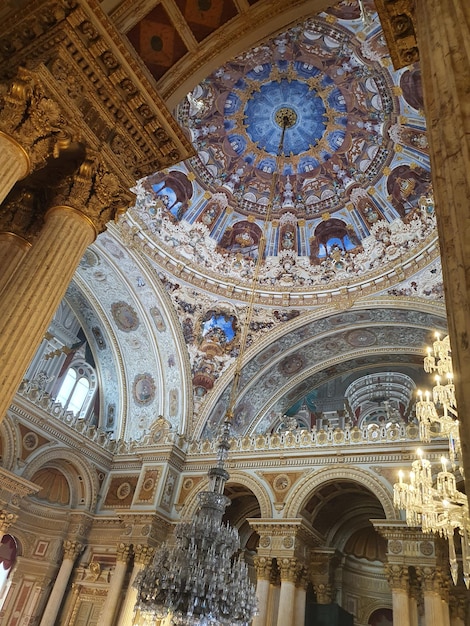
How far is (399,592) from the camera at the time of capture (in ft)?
31.1

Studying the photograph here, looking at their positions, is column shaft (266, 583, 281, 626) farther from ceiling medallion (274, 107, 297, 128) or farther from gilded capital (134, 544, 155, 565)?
ceiling medallion (274, 107, 297, 128)

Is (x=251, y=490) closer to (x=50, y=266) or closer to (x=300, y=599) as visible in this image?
(x=300, y=599)

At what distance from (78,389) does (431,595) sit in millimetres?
10664

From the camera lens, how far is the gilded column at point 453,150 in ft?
6.55

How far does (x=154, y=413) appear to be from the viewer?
14.6 m

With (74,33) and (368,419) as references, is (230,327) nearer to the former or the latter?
(368,419)

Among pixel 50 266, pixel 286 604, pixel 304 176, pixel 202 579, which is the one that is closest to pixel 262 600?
pixel 286 604

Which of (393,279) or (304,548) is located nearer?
(304,548)

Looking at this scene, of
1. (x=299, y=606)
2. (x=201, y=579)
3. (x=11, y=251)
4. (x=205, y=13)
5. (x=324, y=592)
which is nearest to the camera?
(x=205, y=13)

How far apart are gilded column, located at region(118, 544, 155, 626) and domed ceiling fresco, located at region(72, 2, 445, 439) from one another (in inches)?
131

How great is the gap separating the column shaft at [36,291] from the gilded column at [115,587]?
9147 mm

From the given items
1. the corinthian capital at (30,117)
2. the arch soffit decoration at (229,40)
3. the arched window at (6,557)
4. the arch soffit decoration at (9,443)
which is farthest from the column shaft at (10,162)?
the arched window at (6,557)

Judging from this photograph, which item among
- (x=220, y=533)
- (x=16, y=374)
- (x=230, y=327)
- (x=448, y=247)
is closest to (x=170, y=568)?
(x=220, y=533)

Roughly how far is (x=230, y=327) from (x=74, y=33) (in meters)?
10.7
